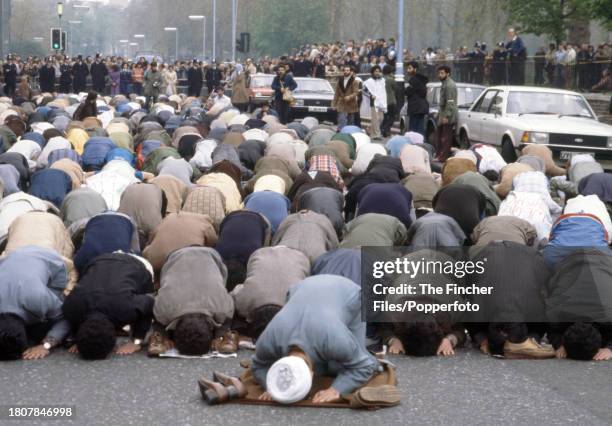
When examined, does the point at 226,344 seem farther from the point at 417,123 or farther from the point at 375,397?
the point at 417,123

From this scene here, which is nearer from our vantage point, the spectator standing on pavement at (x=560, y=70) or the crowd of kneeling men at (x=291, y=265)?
the crowd of kneeling men at (x=291, y=265)

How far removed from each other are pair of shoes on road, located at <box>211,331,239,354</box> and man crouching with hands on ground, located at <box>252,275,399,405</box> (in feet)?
4.32

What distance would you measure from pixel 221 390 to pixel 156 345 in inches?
65.3

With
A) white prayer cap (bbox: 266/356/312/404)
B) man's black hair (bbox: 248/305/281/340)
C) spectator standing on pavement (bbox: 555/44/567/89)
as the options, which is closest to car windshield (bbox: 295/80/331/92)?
spectator standing on pavement (bbox: 555/44/567/89)

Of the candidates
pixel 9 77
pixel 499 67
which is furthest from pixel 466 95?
pixel 9 77

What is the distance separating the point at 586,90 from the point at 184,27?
105 m

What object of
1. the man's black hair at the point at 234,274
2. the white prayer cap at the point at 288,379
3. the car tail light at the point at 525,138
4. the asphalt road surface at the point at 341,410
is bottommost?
the asphalt road surface at the point at 341,410

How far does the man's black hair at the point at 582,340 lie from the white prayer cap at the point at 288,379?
279 centimetres

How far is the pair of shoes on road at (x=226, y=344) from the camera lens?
1032 cm

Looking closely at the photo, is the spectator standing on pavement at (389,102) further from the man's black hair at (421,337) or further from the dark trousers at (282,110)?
the man's black hair at (421,337)

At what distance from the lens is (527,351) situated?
34.2 feet

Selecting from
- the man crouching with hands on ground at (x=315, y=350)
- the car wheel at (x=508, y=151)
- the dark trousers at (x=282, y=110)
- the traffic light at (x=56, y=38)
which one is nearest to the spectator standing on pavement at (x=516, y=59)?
the dark trousers at (x=282, y=110)

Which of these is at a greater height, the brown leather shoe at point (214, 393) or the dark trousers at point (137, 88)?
the dark trousers at point (137, 88)

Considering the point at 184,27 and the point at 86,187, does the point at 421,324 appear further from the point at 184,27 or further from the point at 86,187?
the point at 184,27
